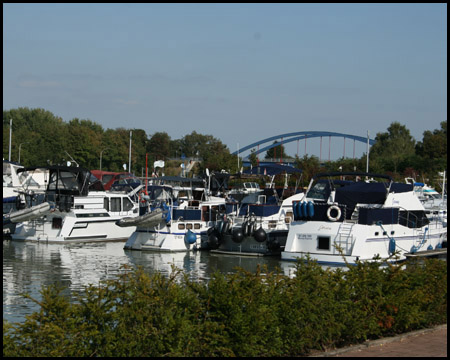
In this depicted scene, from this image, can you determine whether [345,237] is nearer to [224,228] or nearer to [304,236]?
[304,236]

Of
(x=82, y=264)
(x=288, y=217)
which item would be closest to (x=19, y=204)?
(x=82, y=264)

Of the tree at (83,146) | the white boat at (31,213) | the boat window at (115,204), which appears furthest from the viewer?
the tree at (83,146)

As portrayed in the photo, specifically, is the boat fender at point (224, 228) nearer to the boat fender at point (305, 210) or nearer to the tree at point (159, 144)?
the boat fender at point (305, 210)

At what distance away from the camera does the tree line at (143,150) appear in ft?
273

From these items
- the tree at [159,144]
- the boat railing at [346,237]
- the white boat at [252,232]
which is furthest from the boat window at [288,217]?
the tree at [159,144]

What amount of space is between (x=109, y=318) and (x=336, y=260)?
20.7 m

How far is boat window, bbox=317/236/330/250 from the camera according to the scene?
30.9 meters

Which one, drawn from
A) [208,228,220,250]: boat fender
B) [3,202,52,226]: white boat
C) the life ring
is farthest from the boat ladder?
[3,202,52,226]: white boat

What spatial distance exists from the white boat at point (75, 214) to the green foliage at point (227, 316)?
27765 mm

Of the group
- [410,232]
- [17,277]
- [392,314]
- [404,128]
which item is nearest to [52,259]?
[17,277]

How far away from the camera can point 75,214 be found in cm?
4000

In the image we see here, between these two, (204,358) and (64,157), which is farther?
(64,157)

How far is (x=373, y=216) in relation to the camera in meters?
31.4

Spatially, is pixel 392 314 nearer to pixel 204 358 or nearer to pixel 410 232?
pixel 204 358
